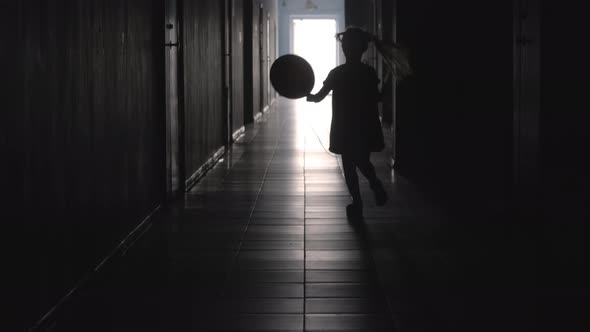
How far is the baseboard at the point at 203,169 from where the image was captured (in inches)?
274

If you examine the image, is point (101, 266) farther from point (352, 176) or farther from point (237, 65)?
point (237, 65)

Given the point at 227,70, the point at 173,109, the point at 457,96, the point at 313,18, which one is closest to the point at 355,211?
the point at 173,109

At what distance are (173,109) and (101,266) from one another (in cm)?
233

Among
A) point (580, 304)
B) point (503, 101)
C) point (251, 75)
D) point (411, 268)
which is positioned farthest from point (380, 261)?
point (251, 75)

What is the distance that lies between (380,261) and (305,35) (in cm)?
2642

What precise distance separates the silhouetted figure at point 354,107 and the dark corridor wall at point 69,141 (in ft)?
3.80

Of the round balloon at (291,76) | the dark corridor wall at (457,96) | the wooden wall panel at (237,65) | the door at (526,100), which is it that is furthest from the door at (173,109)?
the wooden wall panel at (237,65)

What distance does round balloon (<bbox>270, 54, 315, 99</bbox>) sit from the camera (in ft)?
17.1

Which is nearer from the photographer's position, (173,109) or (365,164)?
(365,164)

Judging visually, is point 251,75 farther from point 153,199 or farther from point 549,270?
point 549,270

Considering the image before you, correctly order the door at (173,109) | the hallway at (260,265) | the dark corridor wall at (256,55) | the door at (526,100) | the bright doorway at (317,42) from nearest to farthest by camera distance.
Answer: the hallway at (260,265) < the door at (526,100) < the door at (173,109) < the dark corridor wall at (256,55) < the bright doorway at (317,42)

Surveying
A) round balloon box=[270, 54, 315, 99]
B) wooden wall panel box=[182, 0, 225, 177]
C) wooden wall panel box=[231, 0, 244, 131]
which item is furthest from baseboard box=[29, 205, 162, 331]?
wooden wall panel box=[231, 0, 244, 131]

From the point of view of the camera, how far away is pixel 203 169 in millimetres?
7820

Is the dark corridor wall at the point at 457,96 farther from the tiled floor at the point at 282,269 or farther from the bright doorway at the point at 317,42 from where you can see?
the bright doorway at the point at 317,42
